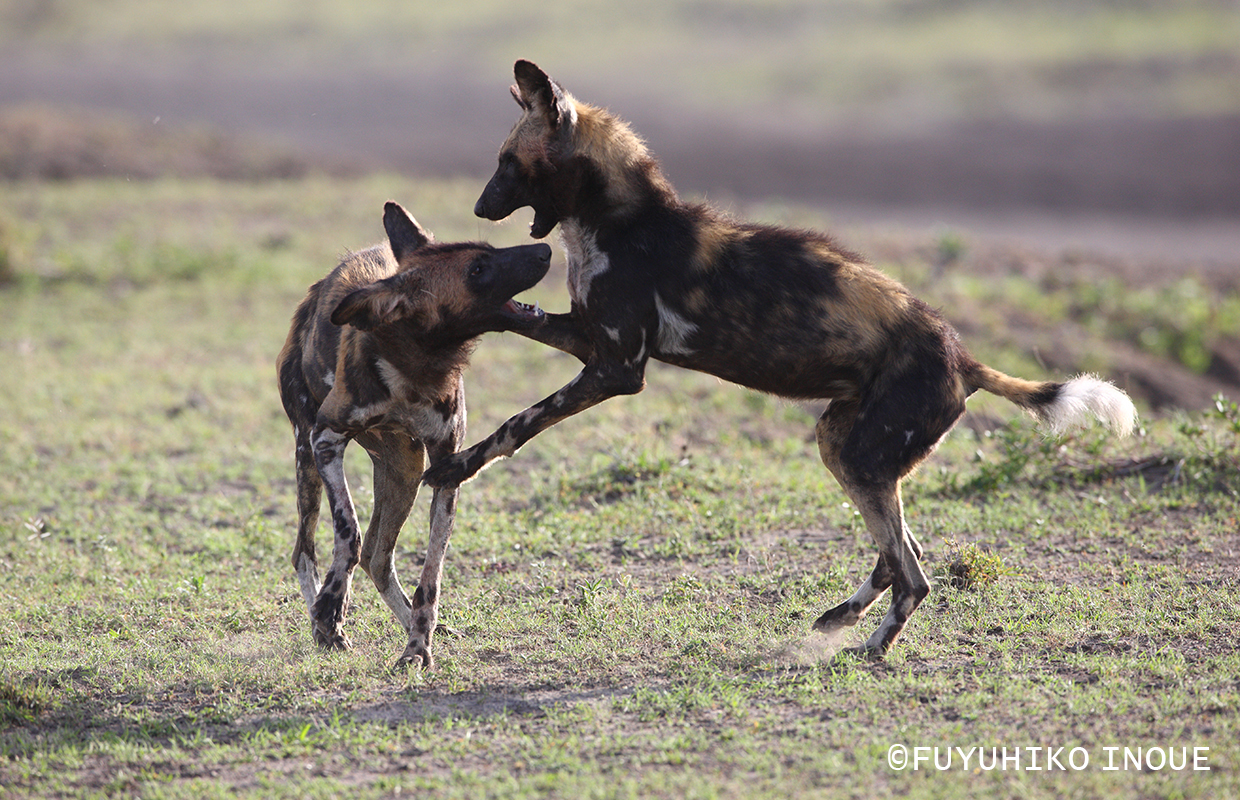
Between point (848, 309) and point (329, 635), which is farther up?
point (848, 309)

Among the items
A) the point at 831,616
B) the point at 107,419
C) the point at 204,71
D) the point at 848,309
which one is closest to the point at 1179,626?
the point at 831,616

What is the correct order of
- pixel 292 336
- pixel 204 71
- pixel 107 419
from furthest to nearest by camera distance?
1. pixel 204 71
2. pixel 107 419
3. pixel 292 336

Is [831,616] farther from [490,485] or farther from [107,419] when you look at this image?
[107,419]

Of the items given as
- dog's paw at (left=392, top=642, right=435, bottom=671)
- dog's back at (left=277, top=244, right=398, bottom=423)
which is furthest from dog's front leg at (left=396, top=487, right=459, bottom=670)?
dog's back at (left=277, top=244, right=398, bottom=423)

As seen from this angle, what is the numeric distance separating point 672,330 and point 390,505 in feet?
4.86

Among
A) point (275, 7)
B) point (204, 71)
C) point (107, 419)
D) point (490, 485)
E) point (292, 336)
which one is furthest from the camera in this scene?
point (275, 7)

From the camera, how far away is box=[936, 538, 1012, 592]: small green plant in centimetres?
559

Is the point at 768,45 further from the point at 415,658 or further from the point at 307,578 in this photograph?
the point at 415,658

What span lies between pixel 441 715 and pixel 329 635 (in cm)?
86

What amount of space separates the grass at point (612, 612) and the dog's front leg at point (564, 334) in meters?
1.15

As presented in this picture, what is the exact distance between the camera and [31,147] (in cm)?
1686

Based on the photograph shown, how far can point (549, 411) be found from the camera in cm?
507

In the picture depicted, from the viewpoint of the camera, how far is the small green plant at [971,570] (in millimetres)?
5594

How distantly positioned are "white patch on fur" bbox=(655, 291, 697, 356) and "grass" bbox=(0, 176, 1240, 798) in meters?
1.17
